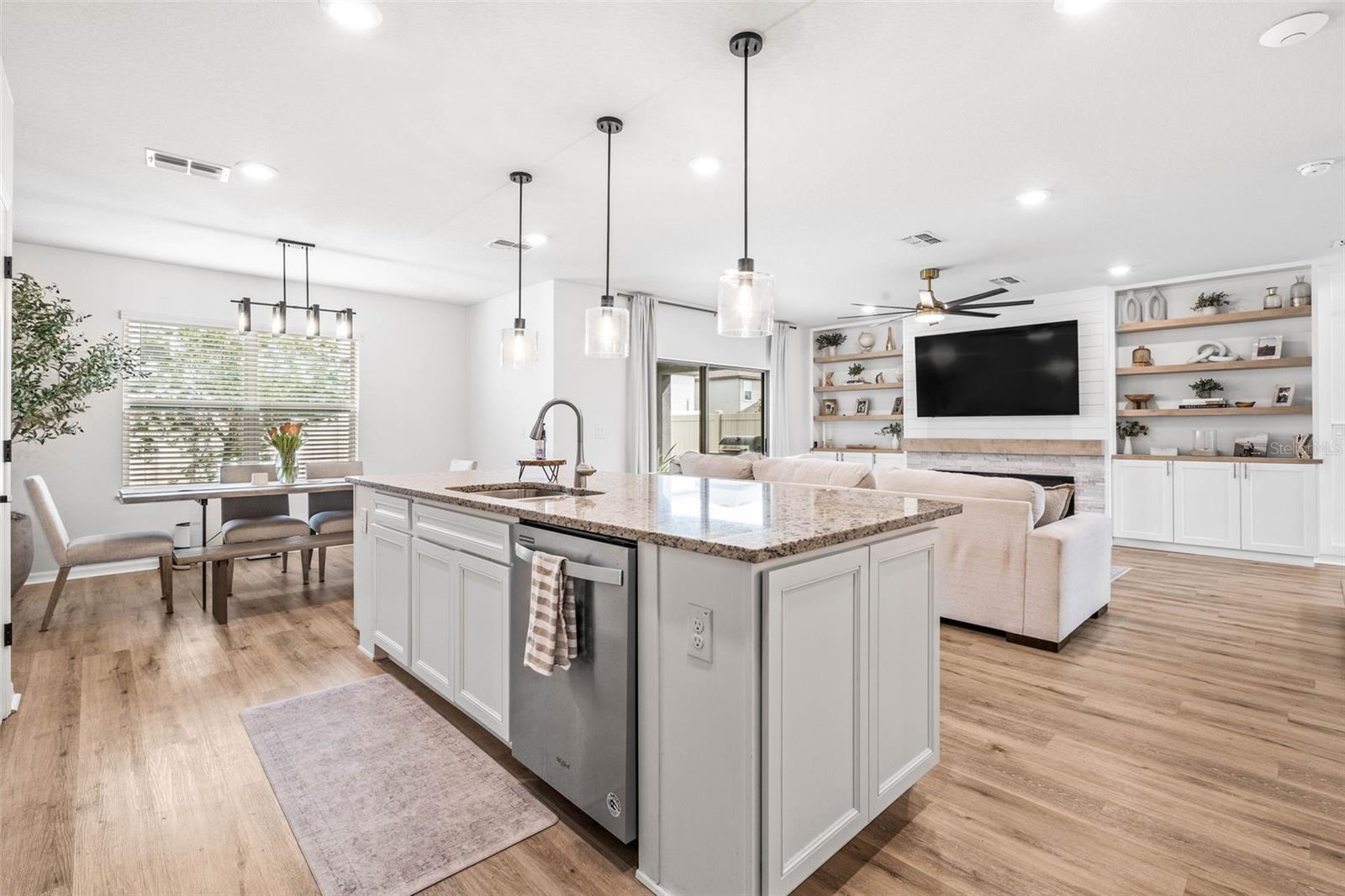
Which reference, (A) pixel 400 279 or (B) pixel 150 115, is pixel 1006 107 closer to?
(B) pixel 150 115

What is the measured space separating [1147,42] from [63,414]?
6.29 metres

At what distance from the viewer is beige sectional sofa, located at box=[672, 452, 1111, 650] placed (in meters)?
3.32

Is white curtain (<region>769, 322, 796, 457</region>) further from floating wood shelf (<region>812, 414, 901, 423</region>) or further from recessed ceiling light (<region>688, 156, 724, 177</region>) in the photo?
recessed ceiling light (<region>688, 156, 724, 177</region>)

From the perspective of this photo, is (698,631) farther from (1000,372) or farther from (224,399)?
(1000,372)

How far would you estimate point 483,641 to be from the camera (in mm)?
2312

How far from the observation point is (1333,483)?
519 centimetres

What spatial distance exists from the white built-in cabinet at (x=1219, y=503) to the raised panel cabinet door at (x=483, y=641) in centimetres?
627

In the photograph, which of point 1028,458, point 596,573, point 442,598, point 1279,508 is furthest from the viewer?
point 1028,458

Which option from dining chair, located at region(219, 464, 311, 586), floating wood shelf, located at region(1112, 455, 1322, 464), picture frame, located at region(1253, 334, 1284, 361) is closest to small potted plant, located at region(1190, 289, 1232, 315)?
picture frame, located at region(1253, 334, 1284, 361)

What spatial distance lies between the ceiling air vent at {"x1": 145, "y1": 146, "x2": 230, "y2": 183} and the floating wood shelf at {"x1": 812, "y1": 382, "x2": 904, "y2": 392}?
22.8 ft

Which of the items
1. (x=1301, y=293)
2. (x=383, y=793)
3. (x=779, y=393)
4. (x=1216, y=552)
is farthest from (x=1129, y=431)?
(x=383, y=793)

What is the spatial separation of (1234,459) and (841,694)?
19.4 feet

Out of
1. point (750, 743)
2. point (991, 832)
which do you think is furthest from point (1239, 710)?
point (750, 743)

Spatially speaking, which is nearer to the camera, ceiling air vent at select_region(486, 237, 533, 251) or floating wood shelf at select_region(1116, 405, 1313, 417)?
ceiling air vent at select_region(486, 237, 533, 251)
